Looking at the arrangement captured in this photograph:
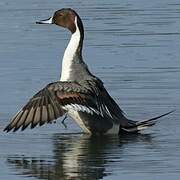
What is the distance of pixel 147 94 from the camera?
615 inches

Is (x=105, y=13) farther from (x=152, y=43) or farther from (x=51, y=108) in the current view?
(x=51, y=108)

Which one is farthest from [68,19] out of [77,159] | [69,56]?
[77,159]

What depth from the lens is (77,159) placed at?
40.3 feet

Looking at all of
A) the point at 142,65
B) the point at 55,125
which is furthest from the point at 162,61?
the point at 55,125

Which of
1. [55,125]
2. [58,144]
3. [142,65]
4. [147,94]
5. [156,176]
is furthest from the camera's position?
[142,65]

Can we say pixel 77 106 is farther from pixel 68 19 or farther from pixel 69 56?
pixel 68 19

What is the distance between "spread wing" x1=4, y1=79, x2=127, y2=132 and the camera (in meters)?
13.2

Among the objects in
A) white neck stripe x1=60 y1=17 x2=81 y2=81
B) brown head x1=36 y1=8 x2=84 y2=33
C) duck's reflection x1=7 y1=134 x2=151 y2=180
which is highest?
brown head x1=36 y1=8 x2=84 y2=33

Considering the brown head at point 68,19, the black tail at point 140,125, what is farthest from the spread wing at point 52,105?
the brown head at point 68,19

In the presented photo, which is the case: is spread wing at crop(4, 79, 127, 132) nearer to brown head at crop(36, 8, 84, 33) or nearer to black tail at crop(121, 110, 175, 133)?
black tail at crop(121, 110, 175, 133)

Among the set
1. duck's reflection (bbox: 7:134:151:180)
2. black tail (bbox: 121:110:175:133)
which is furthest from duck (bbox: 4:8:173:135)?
duck's reflection (bbox: 7:134:151:180)

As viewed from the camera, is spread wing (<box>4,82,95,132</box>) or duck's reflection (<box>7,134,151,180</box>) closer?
duck's reflection (<box>7,134,151,180</box>)

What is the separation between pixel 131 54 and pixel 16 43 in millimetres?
2273

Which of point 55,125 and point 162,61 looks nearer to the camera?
point 55,125
